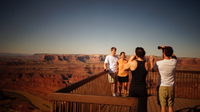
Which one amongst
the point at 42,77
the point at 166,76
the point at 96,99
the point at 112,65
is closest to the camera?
the point at 96,99

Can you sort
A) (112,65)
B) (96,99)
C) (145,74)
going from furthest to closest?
(112,65), (145,74), (96,99)

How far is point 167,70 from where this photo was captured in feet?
6.83

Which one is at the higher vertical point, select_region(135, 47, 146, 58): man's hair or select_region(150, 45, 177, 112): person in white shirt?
select_region(135, 47, 146, 58): man's hair

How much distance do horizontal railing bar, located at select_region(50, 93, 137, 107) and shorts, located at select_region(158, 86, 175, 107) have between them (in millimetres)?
1047

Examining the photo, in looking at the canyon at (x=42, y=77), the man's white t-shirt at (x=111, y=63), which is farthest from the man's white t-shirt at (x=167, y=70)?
the canyon at (x=42, y=77)

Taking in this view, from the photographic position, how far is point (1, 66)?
7725 centimetres

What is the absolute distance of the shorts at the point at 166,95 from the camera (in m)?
2.14

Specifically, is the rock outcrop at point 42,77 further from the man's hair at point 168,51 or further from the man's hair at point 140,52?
the man's hair at point 168,51

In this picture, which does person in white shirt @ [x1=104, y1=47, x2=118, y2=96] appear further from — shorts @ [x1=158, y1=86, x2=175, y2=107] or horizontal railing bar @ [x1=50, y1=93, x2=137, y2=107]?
horizontal railing bar @ [x1=50, y1=93, x2=137, y2=107]

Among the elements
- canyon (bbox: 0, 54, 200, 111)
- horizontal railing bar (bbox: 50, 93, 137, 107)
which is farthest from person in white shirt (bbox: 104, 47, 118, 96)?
canyon (bbox: 0, 54, 200, 111)

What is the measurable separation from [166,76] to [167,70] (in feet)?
0.37

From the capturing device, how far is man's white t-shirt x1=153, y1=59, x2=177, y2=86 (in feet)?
6.81

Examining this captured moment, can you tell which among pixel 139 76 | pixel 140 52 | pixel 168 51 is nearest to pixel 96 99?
pixel 139 76

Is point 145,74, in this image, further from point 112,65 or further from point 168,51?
point 112,65
